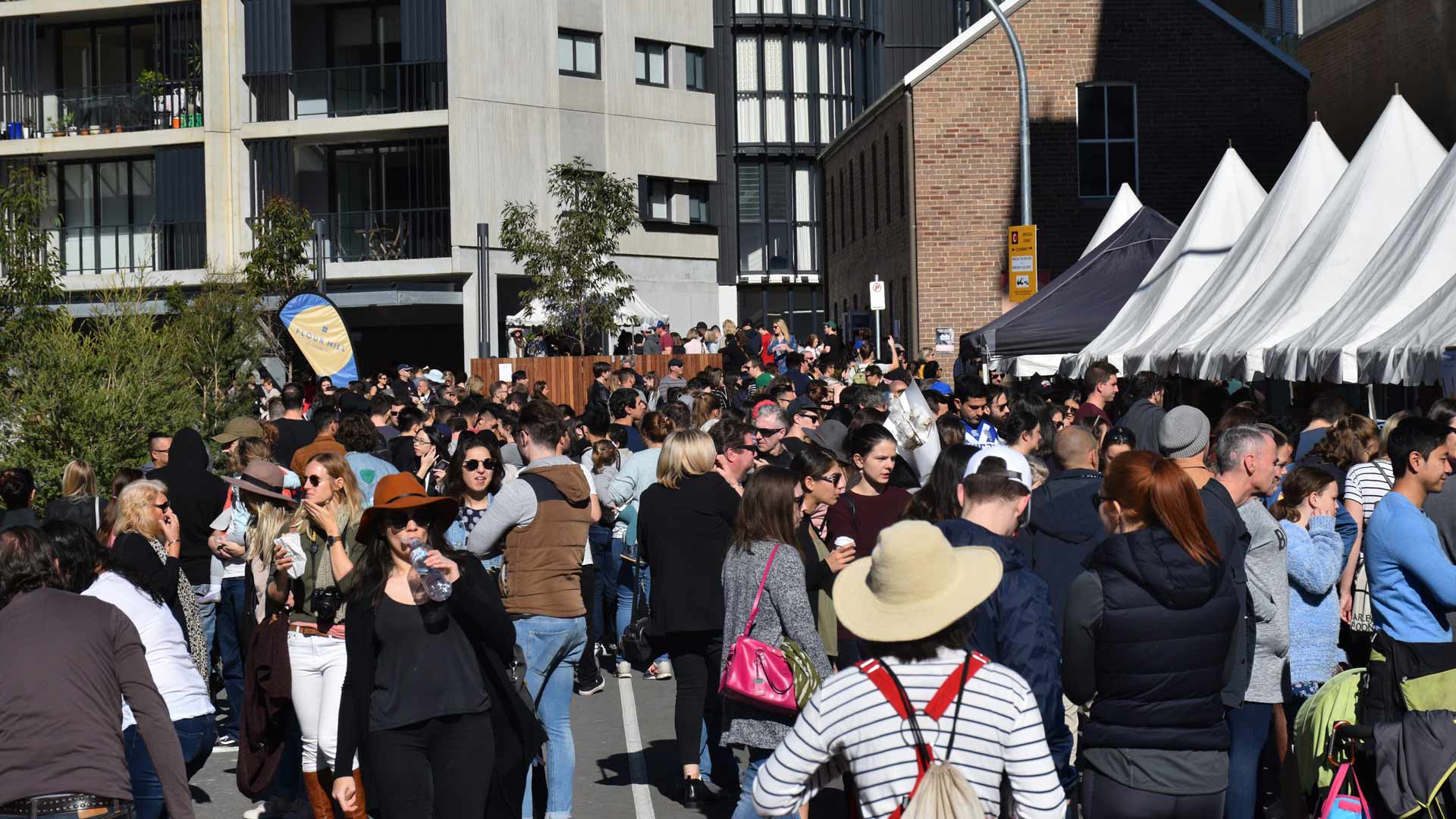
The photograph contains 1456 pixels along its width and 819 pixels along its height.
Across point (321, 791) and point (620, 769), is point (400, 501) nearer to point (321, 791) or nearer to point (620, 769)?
point (321, 791)

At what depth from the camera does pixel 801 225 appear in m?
56.6

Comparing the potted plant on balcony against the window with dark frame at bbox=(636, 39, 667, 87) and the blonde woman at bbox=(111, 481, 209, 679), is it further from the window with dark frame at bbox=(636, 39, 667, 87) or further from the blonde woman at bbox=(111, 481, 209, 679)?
the blonde woman at bbox=(111, 481, 209, 679)

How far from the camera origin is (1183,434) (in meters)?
7.07

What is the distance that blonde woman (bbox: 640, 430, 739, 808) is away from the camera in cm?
853

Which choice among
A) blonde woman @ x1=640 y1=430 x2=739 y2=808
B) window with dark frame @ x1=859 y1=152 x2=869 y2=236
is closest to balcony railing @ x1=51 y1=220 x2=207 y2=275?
window with dark frame @ x1=859 y1=152 x2=869 y2=236

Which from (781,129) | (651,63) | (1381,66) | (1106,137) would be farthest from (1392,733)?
(781,129)

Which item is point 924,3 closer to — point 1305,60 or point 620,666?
point 1305,60

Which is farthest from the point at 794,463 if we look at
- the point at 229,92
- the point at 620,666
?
the point at 229,92

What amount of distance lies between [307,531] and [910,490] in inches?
123

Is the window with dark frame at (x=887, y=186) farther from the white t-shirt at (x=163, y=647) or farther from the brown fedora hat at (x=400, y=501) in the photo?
the brown fedora hat at (x=400, y=501)

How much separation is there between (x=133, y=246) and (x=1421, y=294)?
33.2m

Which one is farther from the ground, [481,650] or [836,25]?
[836,25]

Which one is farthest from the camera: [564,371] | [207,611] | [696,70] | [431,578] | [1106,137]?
[696,70]

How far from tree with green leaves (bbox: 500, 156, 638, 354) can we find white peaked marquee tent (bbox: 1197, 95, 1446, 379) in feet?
63.6
